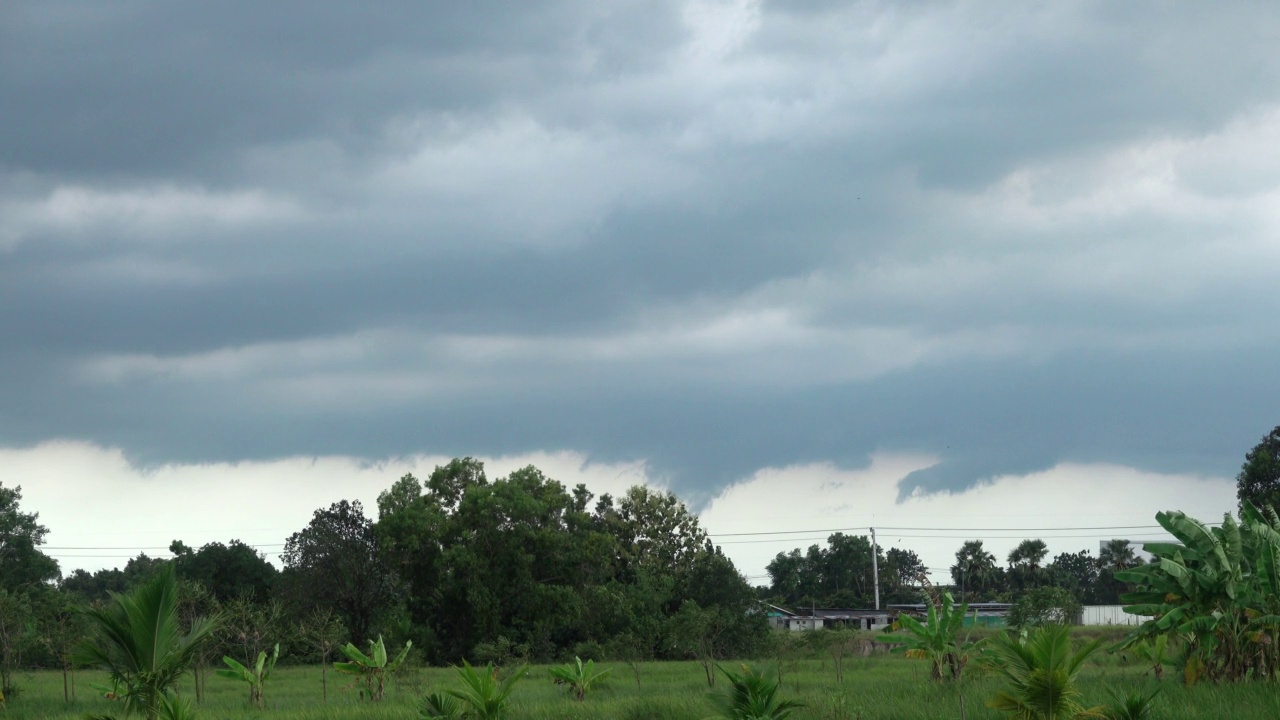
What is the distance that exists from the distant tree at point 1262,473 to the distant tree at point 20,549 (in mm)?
71304

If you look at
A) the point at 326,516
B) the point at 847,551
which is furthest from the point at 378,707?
the point at 847,551

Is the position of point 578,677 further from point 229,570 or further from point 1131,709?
point 229,570

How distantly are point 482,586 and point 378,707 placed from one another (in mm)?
30759

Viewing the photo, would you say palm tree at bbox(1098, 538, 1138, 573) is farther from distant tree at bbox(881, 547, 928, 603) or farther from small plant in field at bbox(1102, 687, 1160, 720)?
small plant in field at bbox(1102, 687, 1160, 720)

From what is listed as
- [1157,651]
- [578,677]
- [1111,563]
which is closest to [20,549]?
[578,677]

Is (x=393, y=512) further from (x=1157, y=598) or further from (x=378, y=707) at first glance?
(x=1157, y=598)

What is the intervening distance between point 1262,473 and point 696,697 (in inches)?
1939

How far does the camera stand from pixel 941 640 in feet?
85.1

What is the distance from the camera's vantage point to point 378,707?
25.3m

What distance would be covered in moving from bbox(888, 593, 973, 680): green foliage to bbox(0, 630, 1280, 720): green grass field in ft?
1.65

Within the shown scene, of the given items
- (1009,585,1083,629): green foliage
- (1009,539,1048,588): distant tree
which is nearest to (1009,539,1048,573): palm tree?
(1009,539,1048,588): distant tree

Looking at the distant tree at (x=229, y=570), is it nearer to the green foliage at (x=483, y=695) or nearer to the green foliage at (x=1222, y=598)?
the green foliage at (x=483, y=695)

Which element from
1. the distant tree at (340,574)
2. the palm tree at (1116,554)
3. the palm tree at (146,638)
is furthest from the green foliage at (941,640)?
the palm tree at (1116,554)

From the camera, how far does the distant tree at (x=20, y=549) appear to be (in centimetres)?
6594
